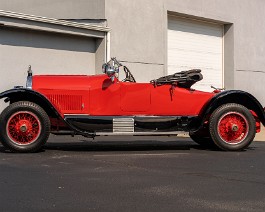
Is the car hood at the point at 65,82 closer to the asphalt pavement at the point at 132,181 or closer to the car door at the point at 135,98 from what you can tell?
the car door at the point at 135,98

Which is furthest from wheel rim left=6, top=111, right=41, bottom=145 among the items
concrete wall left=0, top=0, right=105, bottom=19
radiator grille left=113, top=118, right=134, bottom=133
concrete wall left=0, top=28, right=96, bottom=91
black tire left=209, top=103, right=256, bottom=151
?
concrete wall left=0, top=0, right=105, bottom=19

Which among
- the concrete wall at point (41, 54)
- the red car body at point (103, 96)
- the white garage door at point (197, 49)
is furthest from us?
the white garage door at point (197, 49)

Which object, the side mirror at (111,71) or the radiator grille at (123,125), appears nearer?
the radiator grille at (123,125)

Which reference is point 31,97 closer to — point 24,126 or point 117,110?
point 24,126

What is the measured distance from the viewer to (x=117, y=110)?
8.10 metres

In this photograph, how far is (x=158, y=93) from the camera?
8305 mm

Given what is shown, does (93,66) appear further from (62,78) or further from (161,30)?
(62,78)

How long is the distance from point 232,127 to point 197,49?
9988mm

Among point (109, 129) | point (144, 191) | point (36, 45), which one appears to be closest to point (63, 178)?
point (144, 191)

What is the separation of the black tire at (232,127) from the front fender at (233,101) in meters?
0.13

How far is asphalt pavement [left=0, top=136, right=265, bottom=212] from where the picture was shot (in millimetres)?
4266

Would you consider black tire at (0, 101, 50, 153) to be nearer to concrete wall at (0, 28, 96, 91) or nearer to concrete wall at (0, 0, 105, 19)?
concrete wall at (0, 28, 96, 91)

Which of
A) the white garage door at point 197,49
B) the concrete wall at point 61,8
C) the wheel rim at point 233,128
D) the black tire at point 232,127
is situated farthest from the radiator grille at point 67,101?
the white garage door at point 197,49

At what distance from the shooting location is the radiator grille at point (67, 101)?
26.6ft
